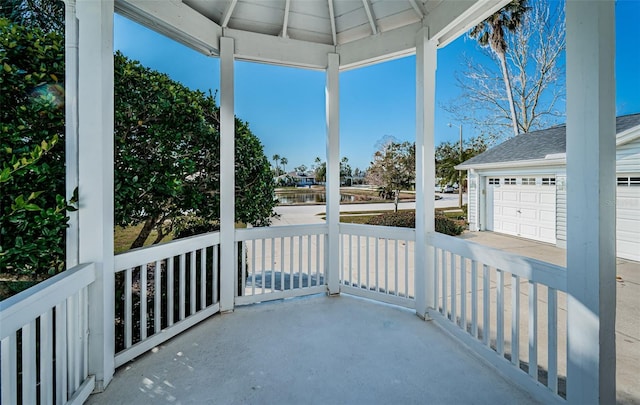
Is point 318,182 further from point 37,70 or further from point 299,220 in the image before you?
point 37,70

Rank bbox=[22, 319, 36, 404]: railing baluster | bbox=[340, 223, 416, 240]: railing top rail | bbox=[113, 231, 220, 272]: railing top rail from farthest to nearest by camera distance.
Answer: bbox=[340, 223, 416, 240]: railing top rail
bbox=[113, 231, 220, 272]: railing top rail
bbox=[22, 319, 36, 404]: railing baluster

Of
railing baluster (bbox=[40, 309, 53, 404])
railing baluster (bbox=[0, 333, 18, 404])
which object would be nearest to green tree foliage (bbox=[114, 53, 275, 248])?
railing baluster (bbox=[40, 309, 53, 404])

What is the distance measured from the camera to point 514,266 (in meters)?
2.04

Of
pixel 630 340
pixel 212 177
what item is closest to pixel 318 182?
pixel 212 177

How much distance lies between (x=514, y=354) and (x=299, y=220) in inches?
122

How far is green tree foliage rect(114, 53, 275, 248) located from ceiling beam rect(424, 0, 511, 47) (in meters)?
2.28

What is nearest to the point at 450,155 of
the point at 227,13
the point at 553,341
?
the point at 553,341

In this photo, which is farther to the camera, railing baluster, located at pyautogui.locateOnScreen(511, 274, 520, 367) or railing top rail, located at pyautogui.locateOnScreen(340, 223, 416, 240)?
railing top rail, located at pyautogui.locateOnScreen(340, 223, 416, 240)

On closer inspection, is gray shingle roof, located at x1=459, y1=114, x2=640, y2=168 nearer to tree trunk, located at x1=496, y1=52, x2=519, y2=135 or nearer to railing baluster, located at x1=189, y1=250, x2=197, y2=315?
tree trunk, located at x1=496, y1=52, x2=519, y2=135

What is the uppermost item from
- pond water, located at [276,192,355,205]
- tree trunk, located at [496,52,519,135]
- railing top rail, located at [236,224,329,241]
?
tree trunk, located at [496,52,519,135]

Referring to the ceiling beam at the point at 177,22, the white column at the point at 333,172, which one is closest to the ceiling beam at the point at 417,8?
the white column at the point at 333,172

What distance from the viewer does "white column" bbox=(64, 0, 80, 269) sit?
189cm

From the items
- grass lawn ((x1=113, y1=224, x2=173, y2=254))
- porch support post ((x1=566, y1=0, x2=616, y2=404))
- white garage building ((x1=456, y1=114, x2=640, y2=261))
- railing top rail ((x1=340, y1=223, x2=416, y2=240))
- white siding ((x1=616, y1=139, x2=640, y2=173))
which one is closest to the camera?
porch support post ((x1=566, y1=0, x2=616, y2=404))

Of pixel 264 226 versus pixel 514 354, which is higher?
A: pixel 264 226
